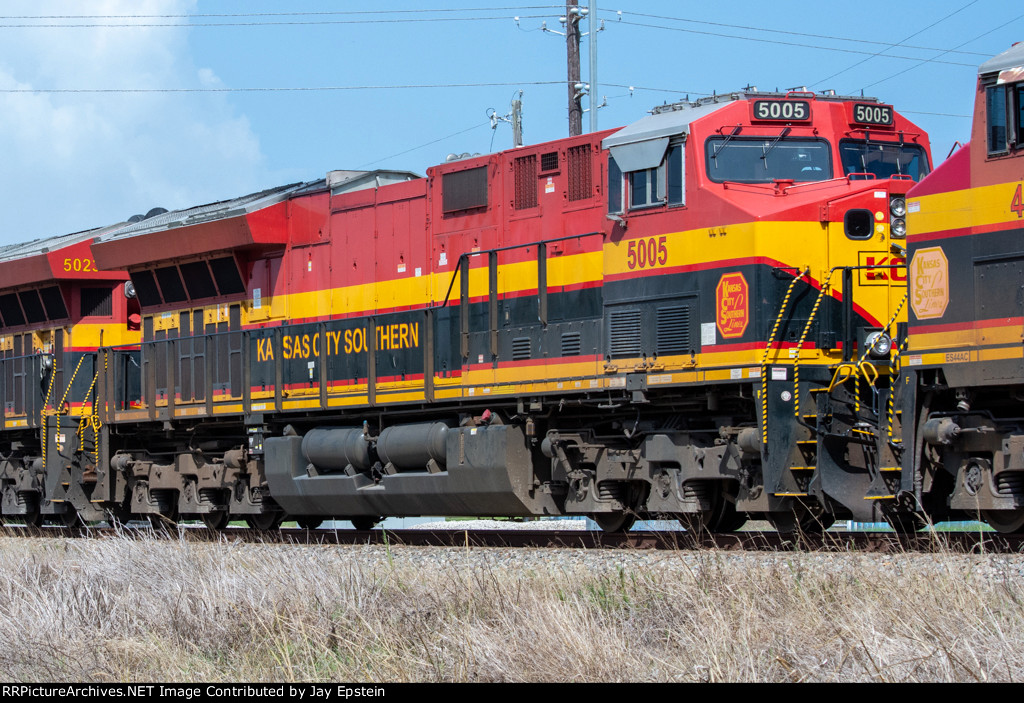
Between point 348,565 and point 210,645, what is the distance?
68.9 inches

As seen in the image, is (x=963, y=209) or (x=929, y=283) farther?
(x=929, y=283)

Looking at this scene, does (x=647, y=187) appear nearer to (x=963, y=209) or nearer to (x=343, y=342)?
(x=963, y=209)

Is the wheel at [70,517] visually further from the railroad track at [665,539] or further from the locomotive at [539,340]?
the railroad track at [665,539]

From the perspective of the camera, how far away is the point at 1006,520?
10.1m

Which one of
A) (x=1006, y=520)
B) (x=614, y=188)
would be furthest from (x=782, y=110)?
(x=1006, y=520)

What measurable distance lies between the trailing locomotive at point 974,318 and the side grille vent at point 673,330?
2.31 m

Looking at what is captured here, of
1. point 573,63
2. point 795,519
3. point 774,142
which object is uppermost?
point 573,63

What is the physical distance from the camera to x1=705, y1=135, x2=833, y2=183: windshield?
12.0 meters

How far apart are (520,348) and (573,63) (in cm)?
1456

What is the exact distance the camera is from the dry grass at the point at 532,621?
20.5ft

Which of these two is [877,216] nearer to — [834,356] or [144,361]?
[834,356]

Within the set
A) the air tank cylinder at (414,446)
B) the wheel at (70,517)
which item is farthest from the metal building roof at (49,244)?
the air tank cylinder at (414,446)
